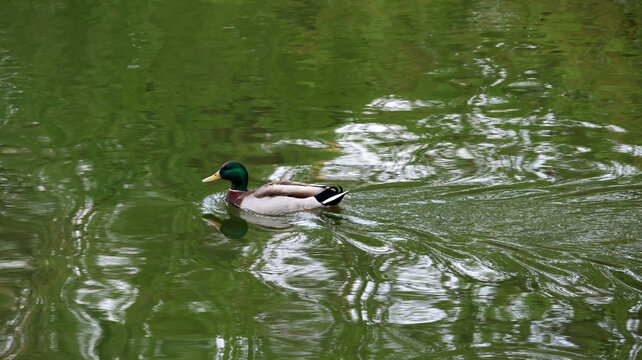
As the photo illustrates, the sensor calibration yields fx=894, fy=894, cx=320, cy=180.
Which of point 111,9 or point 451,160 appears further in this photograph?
point 111,9

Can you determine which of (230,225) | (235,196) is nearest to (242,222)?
(230,225)

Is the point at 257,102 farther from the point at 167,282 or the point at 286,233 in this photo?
the point at 167,282

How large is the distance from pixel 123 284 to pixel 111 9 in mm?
14226

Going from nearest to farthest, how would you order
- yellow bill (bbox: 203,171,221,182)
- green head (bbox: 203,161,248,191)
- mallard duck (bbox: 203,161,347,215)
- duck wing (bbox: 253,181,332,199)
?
mallard duck (bbox: 203,161,347,215)
duck wing (bbox: 253,181,332,199)
green head (bbox: 203,161,248,191)
yellow bill (bbox: 203,171,221,182)

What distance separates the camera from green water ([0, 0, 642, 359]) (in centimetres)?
575

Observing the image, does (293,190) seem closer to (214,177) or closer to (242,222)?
(242,222)

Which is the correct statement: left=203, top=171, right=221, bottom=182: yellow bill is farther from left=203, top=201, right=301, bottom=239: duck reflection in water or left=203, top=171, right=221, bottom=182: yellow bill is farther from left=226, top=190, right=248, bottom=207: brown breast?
left=203, top=201, right=301, bottom=239: duck reflection in water

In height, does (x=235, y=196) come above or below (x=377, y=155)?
above

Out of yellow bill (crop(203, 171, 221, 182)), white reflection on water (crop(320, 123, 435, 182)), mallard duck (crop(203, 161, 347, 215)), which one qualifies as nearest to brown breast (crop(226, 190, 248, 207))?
mallard duck (crop(203, 161, 347, 215))

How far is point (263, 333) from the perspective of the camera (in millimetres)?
5688

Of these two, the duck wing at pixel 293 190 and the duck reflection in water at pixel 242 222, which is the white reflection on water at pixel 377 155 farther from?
the duck reflection in water at pixel 242 222

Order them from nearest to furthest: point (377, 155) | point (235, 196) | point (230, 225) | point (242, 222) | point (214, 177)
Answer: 1. point (230, 225)
2. point (242, 222)
3. point (235, 196)
4. point (214, 177)
5. point (377, 155)

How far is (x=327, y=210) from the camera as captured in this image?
7.98m

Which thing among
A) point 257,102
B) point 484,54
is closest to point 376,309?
point 257,102
